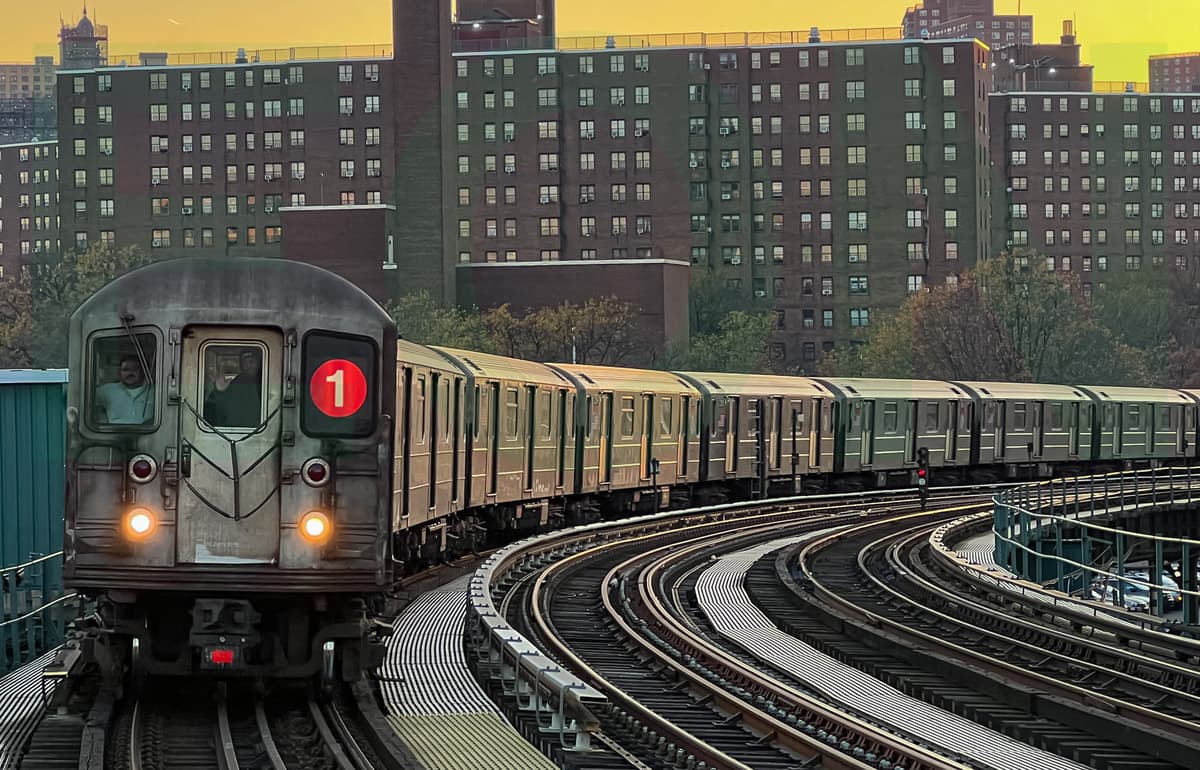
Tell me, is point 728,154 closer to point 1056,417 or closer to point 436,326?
point 436,326

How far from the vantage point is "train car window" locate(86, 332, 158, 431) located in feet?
42.8

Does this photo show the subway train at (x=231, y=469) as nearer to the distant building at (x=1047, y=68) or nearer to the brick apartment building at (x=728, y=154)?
the brick apartment building at (x=728, y=154)

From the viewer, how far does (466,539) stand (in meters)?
27.1

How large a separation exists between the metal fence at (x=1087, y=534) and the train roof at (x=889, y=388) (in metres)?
4.39

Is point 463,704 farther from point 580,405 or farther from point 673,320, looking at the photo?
point 673,320

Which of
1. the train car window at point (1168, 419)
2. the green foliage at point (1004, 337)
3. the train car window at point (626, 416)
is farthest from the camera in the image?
the green foliage at point (1004, 337)

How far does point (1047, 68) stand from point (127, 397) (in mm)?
176024

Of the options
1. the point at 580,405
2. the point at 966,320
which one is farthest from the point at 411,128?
the point at 580,405

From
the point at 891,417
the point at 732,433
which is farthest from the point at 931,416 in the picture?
the point at 732,433

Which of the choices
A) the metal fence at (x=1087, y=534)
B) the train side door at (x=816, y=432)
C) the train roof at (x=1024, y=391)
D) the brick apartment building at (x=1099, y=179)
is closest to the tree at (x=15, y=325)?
the train roof at (x=1024, y=391)

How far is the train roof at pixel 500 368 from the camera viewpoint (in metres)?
25.4

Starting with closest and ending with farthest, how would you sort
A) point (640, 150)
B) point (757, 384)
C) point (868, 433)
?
1. point (757, 384)
2. point (868, 433)
3. point (640, 150)

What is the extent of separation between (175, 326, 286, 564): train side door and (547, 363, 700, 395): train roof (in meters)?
19.3

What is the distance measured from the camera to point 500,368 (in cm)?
2759
